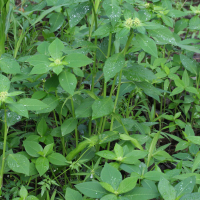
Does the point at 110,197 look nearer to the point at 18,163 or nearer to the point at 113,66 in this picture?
the point at 18,163

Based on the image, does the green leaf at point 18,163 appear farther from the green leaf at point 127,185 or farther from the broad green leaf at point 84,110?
the green leaf at point 127,185

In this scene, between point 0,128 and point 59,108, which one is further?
point 0,128

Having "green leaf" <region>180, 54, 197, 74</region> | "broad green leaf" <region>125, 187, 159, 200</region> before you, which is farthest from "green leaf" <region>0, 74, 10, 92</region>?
"green leaf" <region>180, 54, 197, 74</region>

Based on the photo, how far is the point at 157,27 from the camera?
1346 mm

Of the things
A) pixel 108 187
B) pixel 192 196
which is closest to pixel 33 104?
pixel 108 187

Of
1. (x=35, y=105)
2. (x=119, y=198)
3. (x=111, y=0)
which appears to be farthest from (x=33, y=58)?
(x=119, y=198)

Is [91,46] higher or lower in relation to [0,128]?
higher

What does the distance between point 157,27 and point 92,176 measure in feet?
3.32

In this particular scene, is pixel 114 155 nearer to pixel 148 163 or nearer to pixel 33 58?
pixel 148 163

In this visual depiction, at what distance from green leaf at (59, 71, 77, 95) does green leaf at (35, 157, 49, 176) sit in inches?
19.3

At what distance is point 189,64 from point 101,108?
1395mm

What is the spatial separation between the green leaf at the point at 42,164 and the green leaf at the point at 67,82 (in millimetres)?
491

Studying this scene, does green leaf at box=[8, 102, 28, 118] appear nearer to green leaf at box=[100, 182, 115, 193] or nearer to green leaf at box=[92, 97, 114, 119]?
green leaf at box=[92, 97, 114, 119]

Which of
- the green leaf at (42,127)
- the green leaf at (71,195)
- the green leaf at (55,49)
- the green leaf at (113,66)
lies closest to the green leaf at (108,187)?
the green leaf at (71,195)
